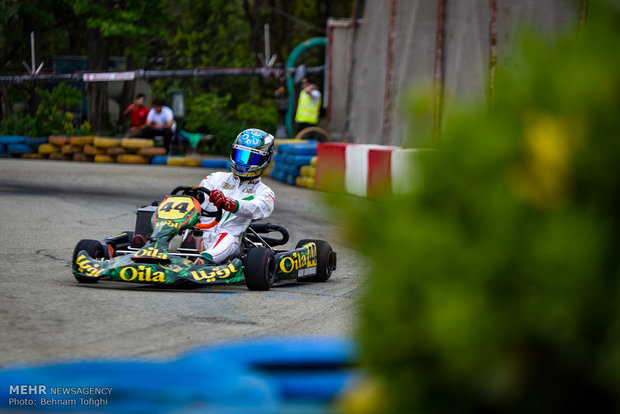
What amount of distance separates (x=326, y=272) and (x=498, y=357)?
19.7 ft

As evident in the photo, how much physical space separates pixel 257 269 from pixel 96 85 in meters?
21.7

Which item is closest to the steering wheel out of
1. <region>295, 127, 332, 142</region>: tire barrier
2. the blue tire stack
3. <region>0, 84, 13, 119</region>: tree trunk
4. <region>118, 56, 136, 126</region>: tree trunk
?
the blue tire stack

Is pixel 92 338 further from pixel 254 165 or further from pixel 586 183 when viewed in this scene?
pixel 586 183

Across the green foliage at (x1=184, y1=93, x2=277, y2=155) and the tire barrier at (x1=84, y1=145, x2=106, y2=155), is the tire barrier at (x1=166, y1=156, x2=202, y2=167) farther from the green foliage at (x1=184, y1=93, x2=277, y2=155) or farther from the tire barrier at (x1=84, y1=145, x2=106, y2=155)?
the green foliage at (x1=184, y1=93, x2=277, y2=155)

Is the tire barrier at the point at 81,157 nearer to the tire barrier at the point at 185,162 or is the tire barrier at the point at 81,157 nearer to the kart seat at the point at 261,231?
the tire barrier at the point at 185,162

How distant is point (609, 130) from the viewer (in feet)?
6.25

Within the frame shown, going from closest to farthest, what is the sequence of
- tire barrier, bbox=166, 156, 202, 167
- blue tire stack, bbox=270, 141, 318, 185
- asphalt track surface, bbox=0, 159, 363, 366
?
1. asphalt track surface, bbox=0, 159, 363, 366
2. blue tire stack, bbox=270, 141, 318, 185
3. tire barrier, bbox=166, 156, 202, 167

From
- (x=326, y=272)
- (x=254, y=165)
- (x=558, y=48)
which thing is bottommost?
(x=326, y=272)

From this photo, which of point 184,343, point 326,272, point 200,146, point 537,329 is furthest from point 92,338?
point 200,146

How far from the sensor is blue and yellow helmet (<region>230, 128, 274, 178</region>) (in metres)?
7.89

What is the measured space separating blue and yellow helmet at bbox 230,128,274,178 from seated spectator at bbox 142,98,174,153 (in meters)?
14.8

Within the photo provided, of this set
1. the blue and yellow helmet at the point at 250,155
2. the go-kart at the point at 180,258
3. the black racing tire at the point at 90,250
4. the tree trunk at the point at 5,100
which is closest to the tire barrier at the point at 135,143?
the tree trunk at the point at 5,100

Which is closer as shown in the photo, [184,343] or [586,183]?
[586,183]

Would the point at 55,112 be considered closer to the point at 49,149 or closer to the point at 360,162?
the point at 49,149
